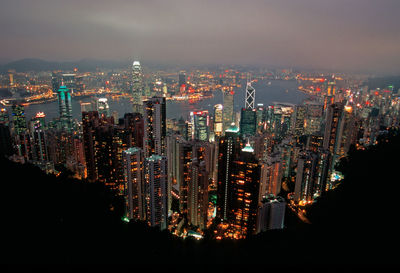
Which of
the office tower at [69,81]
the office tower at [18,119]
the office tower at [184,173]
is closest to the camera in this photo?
the office tower at [184,173]

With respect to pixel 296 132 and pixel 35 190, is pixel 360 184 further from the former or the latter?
pixel 296 132

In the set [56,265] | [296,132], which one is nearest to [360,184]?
[56,265]

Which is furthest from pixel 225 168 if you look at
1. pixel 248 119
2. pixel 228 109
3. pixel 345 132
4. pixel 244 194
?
pixel 228 109

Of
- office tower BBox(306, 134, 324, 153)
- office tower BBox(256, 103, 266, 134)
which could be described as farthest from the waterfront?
office tower BBox(306, 134, 324, 153)

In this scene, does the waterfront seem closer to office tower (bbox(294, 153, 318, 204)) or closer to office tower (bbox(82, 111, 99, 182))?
office tower (bbox(82, 111, 99, 182))

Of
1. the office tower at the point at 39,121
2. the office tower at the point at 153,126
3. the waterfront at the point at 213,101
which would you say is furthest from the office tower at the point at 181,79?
the office tower at the point at 39,121

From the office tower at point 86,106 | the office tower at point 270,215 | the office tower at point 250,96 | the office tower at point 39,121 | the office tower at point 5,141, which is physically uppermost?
the office tower at point 250,96

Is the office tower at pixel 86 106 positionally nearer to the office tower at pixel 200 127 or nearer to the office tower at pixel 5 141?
the office tower at pixel 5 141
